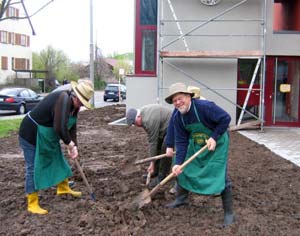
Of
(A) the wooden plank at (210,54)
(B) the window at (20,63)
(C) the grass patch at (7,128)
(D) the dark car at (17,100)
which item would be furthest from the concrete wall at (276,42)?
(B) the window at (20,63)

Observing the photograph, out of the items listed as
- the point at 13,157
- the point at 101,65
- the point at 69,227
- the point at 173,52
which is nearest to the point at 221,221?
the point at 69,227

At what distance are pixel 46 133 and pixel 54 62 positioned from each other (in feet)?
216

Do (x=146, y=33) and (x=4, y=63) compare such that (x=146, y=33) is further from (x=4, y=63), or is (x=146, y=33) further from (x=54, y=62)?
(x=54, y=62)

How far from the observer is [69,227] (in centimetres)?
509

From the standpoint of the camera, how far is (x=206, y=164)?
202 inches

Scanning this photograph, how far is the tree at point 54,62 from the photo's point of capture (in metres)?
65.3

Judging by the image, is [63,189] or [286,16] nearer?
[63,189]

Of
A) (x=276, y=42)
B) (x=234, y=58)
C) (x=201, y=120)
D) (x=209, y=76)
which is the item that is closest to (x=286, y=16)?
(x=276, y=42)

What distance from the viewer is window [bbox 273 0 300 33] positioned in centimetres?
1631

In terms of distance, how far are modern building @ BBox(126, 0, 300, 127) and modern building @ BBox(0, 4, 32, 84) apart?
4044 centimetres

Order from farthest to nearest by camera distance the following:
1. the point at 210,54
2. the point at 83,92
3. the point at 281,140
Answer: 1. the point at 210,54
2. the point at 281,140
3. the point at 83,92

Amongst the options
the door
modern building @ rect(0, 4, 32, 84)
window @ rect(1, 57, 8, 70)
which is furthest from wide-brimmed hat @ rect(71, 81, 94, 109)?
window @ rect(1, 57, 8, 70)

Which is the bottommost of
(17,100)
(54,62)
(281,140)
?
(281,140)

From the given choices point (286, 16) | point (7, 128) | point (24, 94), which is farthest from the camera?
point (24, 94)
